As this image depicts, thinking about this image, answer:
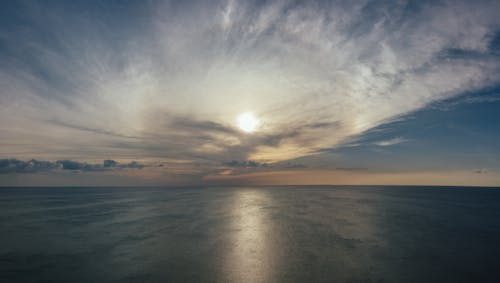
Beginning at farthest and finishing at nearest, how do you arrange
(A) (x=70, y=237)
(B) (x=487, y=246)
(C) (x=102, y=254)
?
(A) (x=70, y=237) < (B) (x=487, y=246) < (C) (x=102, y=254)

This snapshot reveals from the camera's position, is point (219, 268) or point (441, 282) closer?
point (441, 282)

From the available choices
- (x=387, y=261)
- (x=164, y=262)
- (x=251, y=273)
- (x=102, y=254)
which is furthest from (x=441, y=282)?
(x=102, y=254)

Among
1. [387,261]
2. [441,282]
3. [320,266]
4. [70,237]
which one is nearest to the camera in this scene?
[441,282]

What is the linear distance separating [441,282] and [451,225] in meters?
27.3

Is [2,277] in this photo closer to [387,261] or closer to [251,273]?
[251,273]

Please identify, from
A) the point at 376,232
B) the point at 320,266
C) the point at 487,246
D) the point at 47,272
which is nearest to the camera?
the point at 47,272

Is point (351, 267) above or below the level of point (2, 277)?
above

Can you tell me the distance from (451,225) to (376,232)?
15.8 metres

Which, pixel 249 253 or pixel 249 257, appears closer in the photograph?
pixel 249 257

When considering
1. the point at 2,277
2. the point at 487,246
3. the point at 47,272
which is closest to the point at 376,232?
the point at 487,246

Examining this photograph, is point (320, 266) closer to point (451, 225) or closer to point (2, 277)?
point (2, 277)

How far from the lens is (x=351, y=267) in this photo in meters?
17.4

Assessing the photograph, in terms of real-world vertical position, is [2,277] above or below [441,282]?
below

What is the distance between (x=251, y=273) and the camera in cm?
1656
